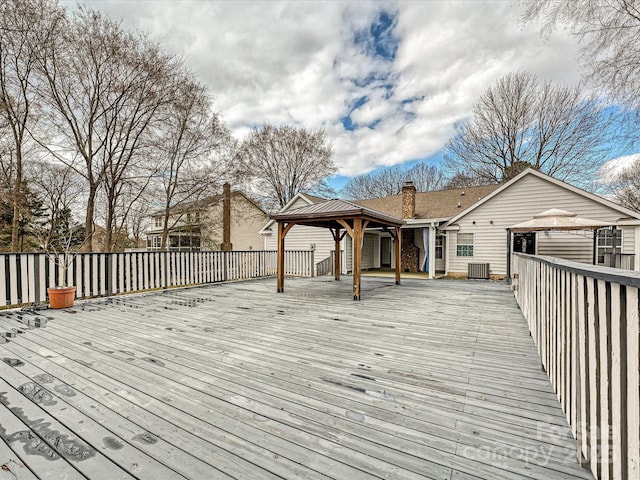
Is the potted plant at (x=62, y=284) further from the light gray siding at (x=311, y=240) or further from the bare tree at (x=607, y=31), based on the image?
the bare tree at (x=607, y=31)

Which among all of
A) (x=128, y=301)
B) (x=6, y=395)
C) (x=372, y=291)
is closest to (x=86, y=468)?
(x=6, y=395)

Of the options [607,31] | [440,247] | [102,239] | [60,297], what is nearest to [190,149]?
[102,239]

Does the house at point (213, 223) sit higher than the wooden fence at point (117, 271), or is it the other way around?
the house at point (213, 223)

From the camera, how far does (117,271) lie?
280 inches

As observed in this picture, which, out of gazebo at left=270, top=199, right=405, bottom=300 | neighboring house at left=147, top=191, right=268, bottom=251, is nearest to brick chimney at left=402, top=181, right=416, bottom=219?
gazebo at left=270, top=199, right=405, bottom=300

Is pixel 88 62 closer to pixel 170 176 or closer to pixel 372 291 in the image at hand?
pixel 170 176

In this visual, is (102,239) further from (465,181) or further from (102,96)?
(465,181)

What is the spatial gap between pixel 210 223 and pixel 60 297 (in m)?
13.9

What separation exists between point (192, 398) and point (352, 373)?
1342mm

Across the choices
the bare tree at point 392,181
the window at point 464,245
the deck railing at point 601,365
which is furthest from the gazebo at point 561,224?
the bare tree at point 392,181

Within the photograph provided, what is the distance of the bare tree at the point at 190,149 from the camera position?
520 inches

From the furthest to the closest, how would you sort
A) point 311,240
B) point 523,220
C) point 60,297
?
point 311,240, point 523,220, point 60,297

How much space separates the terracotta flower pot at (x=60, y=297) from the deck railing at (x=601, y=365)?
748 cm

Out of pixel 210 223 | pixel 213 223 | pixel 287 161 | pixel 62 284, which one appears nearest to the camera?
pixel 62 284
